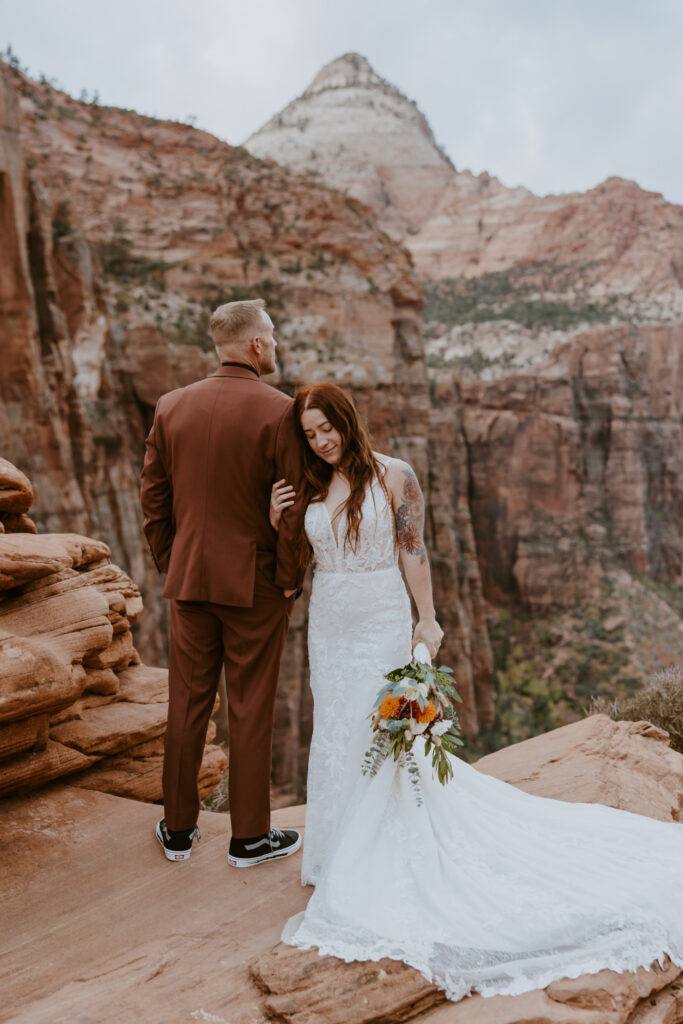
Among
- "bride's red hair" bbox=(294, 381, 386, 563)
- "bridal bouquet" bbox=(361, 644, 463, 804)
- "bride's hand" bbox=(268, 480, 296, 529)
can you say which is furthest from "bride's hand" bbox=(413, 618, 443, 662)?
"bride's hand" bbox=(268, 480, 296, 529)

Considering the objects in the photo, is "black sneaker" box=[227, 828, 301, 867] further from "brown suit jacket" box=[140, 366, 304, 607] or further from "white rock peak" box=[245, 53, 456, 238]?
"white rock peak" box=[245, 53, 456, 238]

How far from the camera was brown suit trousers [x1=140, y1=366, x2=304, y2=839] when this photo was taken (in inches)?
131

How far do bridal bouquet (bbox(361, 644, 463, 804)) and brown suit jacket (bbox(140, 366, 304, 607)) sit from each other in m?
0.68

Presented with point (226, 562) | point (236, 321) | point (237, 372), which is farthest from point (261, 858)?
point (236, 321)

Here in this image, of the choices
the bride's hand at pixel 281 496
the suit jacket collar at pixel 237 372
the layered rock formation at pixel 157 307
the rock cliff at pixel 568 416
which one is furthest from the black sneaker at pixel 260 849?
the rock cliff at pixel 568 416

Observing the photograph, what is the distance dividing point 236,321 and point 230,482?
2.34 feet

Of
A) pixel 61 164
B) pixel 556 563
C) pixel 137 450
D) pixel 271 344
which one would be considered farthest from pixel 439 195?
pixel 271 344

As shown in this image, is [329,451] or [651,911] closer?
[651,911]

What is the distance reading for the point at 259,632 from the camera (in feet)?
11.3

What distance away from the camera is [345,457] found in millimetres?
3283

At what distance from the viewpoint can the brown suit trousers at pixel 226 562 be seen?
3332 mm

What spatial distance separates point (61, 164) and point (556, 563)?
24.3 meters

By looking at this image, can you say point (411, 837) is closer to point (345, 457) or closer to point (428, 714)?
point (428, 714)

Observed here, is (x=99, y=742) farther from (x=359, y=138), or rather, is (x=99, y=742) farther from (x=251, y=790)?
(x=359, y=138)
